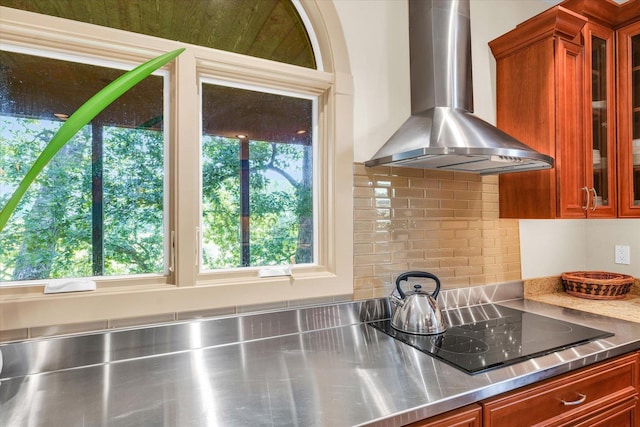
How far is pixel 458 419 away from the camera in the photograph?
1000 mm

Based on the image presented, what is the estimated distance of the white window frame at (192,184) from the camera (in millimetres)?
1172

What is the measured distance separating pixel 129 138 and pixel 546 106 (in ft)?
5.89

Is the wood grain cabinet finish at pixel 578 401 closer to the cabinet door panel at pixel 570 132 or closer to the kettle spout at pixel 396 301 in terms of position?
the kettle spout at pixel 396 301

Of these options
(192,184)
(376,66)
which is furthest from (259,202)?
(376,66)

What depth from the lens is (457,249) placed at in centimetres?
187

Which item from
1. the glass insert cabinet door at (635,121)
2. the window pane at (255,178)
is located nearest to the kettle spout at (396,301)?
the window pane at (255,178)

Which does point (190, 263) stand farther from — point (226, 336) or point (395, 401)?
point (395, 401)

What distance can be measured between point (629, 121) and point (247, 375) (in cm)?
211

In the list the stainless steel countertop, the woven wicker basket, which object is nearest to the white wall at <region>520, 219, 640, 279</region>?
the woven wicker basket

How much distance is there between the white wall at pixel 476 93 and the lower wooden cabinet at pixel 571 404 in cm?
78

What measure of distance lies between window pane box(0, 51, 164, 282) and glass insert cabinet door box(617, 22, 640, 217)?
2.15 m

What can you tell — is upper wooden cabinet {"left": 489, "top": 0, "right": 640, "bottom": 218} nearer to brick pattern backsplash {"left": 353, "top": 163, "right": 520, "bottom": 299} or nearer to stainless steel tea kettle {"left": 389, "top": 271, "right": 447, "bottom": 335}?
brick pattern backsplash {"left": 353, "top": 163, "right": 520, "bottom": 299}

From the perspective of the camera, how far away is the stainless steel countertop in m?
0.90

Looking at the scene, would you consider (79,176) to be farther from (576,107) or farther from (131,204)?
(576,107)
